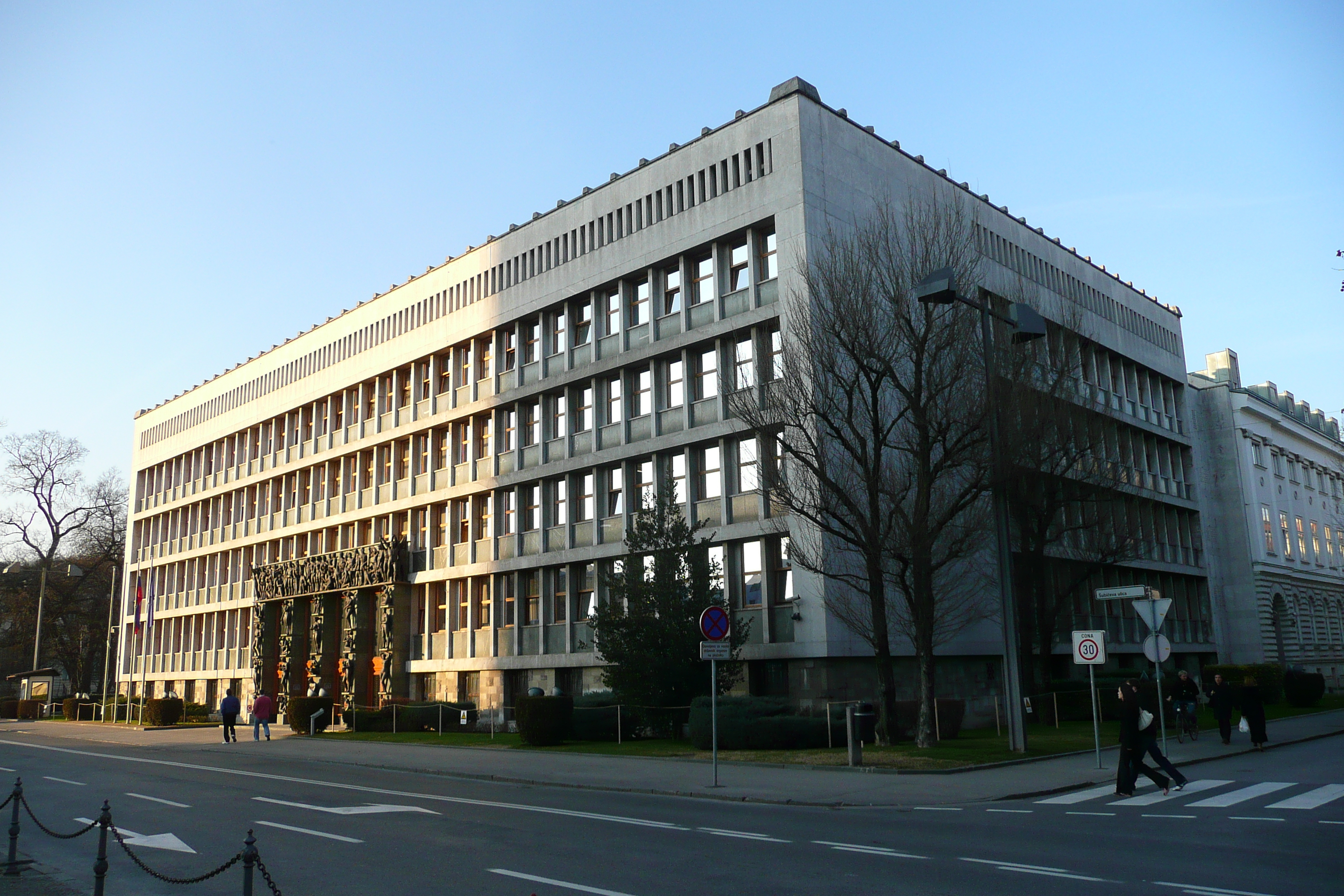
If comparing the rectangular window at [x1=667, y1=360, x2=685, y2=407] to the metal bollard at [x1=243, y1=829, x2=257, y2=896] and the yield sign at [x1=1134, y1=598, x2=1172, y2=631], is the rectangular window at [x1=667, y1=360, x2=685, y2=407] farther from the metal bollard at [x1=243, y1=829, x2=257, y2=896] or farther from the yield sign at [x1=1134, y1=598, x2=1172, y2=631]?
the metal bollard at [x1=243, y1=829, x2=257, y2=896]

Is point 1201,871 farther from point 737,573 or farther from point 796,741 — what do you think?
point 737,573

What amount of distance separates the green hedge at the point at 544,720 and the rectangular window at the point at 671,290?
13990 millimetres

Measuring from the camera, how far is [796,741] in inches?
1040

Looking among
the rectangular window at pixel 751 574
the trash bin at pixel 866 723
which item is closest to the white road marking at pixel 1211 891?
the trash bin at pixel 866 723

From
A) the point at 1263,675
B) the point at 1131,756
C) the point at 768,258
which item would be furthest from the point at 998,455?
the point at 1263,675

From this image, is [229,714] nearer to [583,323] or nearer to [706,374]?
[583,323]

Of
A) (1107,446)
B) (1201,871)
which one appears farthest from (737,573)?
(1201,871)

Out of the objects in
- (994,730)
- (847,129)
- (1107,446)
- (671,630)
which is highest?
(847,129)

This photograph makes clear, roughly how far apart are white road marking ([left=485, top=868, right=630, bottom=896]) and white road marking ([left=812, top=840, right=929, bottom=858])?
3208 millimetres

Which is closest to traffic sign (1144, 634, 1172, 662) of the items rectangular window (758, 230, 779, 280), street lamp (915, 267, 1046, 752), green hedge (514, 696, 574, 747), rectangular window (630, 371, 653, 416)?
street lamp (915, 267, 1046, 752)

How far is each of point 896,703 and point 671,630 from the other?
6.34 m

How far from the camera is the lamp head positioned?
21.9m

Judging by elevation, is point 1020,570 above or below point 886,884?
above

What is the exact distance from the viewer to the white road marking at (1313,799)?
14.6 metres
